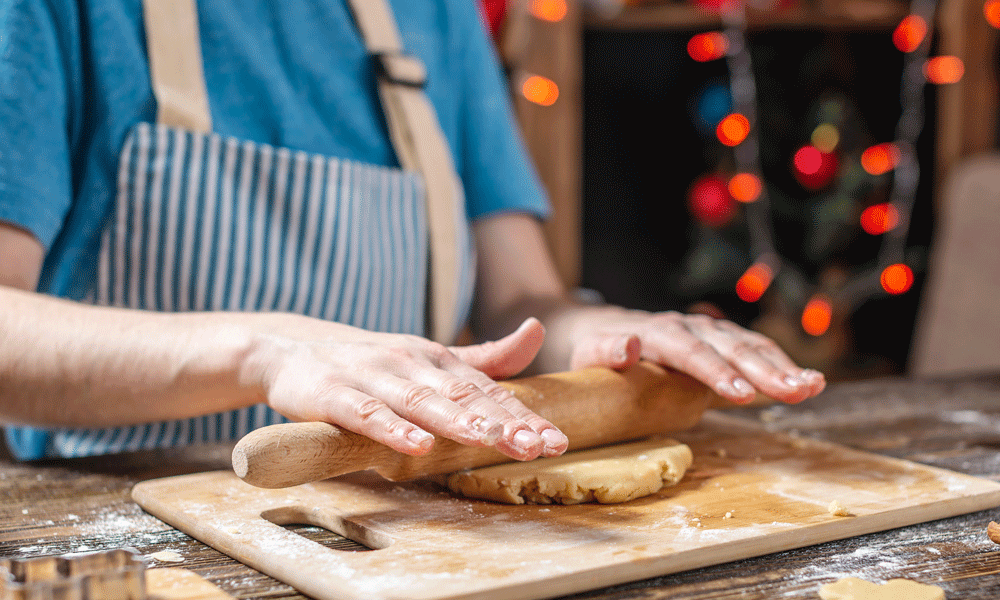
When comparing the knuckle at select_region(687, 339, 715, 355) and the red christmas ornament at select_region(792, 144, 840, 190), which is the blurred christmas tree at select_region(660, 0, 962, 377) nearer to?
the red christmas ornament at select_region(792, 144, 840, 190)

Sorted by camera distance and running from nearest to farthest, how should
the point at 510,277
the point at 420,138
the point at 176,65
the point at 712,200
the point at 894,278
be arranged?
the point at 176,65 < the point at 420,138 < the point at 510,277 < the point at 712,200 < the point at 894,278

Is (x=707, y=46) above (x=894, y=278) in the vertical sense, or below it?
above

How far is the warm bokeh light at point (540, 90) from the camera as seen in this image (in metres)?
2.56

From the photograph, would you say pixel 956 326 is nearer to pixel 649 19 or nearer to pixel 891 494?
pixel 649 19

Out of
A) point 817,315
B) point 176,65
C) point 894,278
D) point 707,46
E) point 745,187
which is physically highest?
point 707,46

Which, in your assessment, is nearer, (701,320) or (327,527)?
(327,527)

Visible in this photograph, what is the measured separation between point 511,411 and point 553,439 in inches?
1.9

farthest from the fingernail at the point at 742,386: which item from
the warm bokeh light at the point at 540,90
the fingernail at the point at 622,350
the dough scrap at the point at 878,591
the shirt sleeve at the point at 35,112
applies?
the warm bokeh light at the point at 540,90

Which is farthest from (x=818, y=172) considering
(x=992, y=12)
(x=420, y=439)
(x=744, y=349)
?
(x=420, y=439)

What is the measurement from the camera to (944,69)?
301 cm

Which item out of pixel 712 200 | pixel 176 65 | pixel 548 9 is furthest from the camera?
pixel 712 200

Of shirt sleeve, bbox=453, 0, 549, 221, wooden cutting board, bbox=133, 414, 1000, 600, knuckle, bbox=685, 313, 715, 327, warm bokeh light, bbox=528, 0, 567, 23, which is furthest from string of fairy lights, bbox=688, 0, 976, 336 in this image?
wooden cutting board, bbox=133, 414, 1000, 600

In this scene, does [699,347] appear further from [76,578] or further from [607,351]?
[76,578]

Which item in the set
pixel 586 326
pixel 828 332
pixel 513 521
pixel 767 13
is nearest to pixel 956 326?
pixel 828 332
